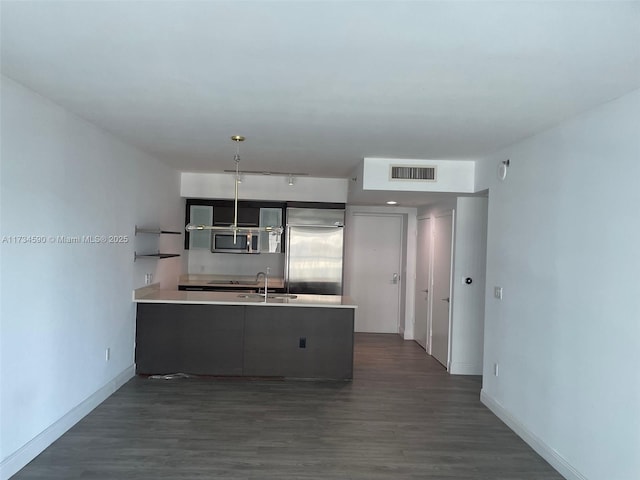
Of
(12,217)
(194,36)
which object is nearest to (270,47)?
(194,36)

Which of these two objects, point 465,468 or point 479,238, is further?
point 479,238

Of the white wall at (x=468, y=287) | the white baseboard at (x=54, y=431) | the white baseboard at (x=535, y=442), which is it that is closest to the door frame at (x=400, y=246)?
the white wall at (x=468, y=287)

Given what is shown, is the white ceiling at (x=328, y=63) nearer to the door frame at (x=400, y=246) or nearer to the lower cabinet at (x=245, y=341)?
the lower cabinet at (x=245, y=341)

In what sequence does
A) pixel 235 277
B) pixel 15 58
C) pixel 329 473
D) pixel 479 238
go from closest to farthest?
pixel 15 58 → pixel 329 473 → pixel 479 238 → pixel 235 277

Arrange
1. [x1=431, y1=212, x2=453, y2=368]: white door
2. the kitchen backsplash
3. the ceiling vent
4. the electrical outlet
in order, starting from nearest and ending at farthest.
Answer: the electrical outlet, the ceiling vent, [x1=431, y1=212, x2=453, y2=368]: white door, the kitchen backsplash

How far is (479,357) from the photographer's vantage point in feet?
18.2

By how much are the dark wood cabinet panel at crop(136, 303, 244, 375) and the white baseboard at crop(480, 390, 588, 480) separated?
2.61 meters

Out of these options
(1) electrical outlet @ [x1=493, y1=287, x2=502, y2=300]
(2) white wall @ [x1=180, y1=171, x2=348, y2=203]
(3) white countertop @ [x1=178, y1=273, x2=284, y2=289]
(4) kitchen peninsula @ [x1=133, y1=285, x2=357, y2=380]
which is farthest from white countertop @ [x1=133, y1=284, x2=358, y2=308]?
(2) white wall @ [x1=180, y1=171, x2=348, y2=203]

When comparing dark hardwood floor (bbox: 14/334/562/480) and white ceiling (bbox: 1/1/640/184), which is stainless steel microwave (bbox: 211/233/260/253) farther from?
white ceiling (bbox: 1/1/640/184)

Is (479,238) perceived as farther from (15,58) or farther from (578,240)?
(15,58)

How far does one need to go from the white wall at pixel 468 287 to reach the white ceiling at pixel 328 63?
5.79ft

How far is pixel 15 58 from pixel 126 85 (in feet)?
1.80

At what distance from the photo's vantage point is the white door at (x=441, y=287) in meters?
5.74

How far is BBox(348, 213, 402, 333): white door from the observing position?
771cm
